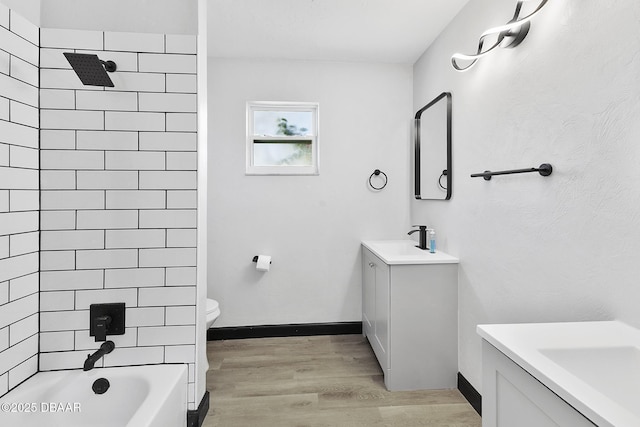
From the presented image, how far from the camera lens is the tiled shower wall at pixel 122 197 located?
1.55 m

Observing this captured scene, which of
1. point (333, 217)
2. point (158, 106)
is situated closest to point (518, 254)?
point (333, 217)

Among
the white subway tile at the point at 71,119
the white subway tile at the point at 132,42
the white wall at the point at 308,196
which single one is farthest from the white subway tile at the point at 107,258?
the white wall at the point at 308,196

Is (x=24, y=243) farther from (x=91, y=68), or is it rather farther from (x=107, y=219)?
(x=91, y=68)

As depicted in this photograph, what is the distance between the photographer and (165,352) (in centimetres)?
162

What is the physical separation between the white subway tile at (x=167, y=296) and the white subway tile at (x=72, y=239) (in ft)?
1.01

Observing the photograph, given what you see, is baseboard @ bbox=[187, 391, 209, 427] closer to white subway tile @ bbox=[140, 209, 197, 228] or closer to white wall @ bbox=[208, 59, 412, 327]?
white subway tile @ bbox=[140, 209, 197, 228]

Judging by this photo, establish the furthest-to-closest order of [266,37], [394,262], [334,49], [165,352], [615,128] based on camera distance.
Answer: [334,49]
[266,37]
[394,262]
[165,352]
[615,128]

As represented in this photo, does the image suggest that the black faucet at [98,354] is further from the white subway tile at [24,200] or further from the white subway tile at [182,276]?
the white subway tile at [24,200]

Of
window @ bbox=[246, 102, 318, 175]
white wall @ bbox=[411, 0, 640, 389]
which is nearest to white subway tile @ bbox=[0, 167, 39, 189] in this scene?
window @ bbox=[246, 102, 318, 175]

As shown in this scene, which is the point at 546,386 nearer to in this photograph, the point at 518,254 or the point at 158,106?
the point at 518,254

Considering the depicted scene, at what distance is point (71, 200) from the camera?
1560 millimetres

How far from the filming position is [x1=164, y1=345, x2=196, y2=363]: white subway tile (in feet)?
5.33

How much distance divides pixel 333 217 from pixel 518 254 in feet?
5.36

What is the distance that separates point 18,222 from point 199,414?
1237 mm
